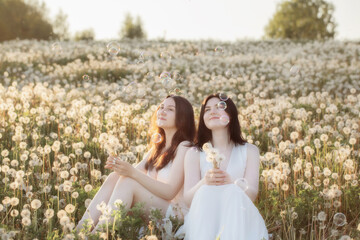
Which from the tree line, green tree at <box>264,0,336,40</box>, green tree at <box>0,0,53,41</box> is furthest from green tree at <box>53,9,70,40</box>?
green tree at <box>264,0,336,40</box>

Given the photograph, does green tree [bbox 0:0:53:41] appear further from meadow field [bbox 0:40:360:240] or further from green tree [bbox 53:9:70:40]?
meadow field [bbox 0:40:360:240]

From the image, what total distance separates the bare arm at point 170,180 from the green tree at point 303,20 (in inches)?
1997

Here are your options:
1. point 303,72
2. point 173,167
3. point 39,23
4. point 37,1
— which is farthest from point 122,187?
point 37,1

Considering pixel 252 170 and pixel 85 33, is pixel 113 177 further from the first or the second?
pixel 85 33

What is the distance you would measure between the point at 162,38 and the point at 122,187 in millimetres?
27503

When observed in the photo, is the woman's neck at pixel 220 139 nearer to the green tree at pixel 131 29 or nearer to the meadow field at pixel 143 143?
the meadow field at pixel 143 143

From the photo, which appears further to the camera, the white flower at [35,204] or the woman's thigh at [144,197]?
the woman's thigh at [144,197]

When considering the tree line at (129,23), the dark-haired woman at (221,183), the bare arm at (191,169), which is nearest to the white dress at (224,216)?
the dark-haired woman at (221,183)

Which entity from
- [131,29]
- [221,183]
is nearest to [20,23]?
[131,29]

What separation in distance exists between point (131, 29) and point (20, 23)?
1387 cm

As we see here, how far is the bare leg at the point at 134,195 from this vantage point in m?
4.58

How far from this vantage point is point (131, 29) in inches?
2122

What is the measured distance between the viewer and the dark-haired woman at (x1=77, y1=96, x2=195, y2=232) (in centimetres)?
459

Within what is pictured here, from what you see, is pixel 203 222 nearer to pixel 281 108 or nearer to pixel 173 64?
pixel 281 108
